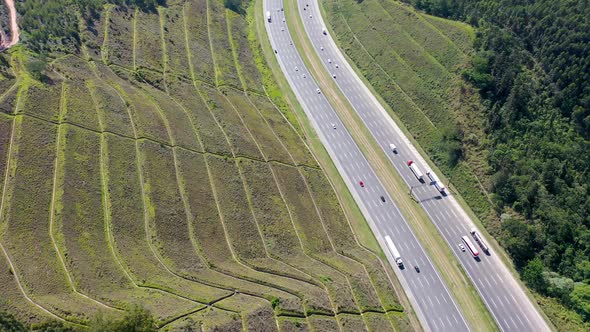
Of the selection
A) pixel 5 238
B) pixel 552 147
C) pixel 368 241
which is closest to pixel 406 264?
pixel 368 241

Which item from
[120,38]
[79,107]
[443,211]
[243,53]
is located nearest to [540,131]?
[443,211]

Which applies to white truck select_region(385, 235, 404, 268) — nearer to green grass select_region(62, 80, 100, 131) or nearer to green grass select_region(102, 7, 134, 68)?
green grass select_region(62, 80, 100, 131)

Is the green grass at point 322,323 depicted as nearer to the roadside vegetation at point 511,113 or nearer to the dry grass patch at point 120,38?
the roadside vegetation at point 511,113

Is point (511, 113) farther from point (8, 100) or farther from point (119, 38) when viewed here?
point (8, 100)

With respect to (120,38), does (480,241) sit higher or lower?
lower

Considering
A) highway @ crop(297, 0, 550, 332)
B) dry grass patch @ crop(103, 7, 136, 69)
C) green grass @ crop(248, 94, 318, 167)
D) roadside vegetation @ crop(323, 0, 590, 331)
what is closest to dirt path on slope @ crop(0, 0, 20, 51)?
dry grass patch @ crop(103, 7, 136, 69)

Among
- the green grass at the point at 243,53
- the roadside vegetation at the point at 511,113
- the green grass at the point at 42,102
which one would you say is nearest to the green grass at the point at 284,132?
the green grass at the point at 243,53

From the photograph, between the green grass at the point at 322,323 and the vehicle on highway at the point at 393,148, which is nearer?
the green grass at the point at 322,323
